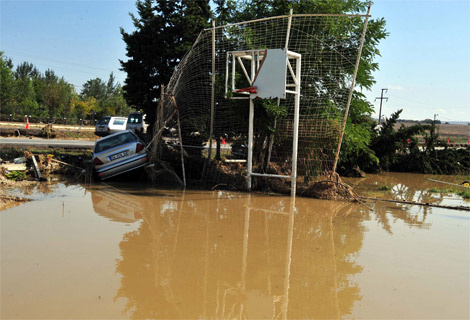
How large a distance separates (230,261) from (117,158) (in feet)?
24.1

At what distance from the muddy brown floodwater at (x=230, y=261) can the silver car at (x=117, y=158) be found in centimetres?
267

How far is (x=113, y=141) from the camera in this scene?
480 inches

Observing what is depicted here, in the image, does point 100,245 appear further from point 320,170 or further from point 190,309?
point 320,170

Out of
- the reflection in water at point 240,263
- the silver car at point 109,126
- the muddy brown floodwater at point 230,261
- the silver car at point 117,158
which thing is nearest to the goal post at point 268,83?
the muddy brown floodwater at point 230,261

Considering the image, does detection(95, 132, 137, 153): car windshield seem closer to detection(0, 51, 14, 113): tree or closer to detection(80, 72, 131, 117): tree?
detection(0, 51, 14, 113): tree

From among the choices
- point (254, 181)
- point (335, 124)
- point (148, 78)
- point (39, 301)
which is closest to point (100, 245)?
point (39, 301)

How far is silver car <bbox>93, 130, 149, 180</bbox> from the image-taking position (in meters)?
11.8

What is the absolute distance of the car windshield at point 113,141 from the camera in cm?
1208

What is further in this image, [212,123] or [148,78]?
[148,78]

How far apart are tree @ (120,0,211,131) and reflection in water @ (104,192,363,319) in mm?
8641

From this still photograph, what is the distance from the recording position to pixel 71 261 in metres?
5.26

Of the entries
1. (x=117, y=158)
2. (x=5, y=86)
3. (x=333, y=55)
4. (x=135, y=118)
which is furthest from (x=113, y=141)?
(x=5, y=86)

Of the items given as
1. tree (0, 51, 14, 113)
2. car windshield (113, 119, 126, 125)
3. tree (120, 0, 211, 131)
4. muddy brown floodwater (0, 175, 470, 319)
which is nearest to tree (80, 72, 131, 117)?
tree (0, 51, 14, 113)

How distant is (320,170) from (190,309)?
23.0 ft
